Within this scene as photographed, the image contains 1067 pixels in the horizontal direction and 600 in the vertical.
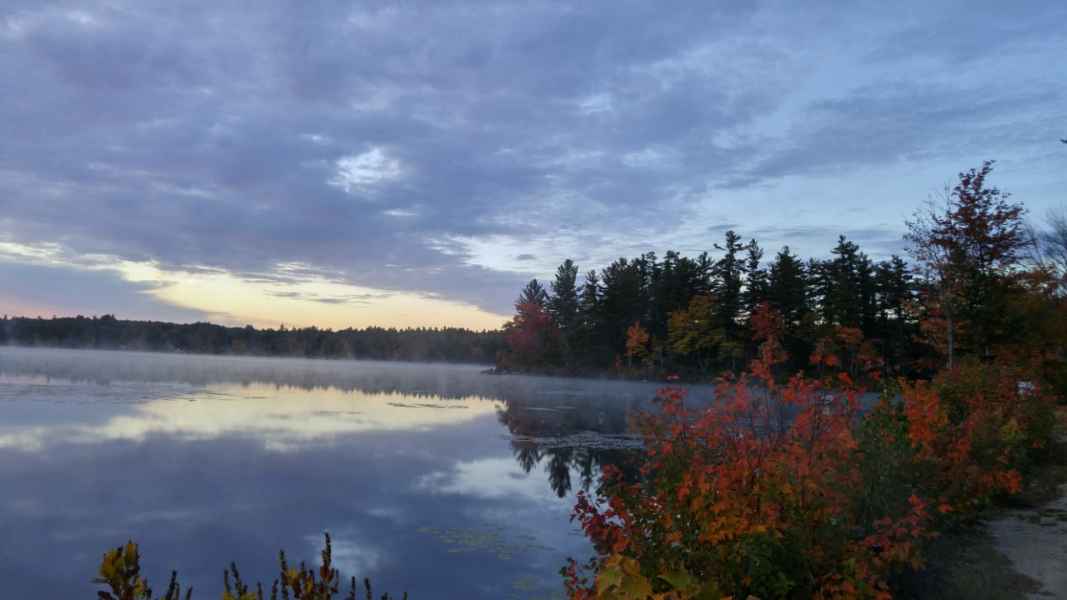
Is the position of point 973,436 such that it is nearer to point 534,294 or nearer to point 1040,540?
point 1040,540

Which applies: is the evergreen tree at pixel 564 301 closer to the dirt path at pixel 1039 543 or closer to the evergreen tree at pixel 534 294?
the evergreen tree at pixel 534 294

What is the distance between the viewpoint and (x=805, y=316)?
183 ft

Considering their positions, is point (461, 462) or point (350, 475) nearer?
point (350, 475)

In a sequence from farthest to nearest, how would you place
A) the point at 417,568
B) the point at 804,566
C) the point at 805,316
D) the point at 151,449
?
the point at 805,316
the point at 151,449
the point at 417,568
the point at 804,566

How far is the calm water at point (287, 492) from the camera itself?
28.1 feet

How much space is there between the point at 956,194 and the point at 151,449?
2446 cm

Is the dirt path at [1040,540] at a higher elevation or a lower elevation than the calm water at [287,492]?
higher

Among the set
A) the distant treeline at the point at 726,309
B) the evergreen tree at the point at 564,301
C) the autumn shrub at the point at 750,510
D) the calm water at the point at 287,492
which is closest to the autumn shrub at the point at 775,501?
the autumn shrub at the point at 750,510

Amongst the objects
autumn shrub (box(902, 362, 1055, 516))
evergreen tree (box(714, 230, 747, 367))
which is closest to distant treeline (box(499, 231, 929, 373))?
evergreen tree (box(714, 230, 747, 367))

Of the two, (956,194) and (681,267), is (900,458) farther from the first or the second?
(681,267)

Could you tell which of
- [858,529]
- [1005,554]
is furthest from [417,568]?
[1005,554]

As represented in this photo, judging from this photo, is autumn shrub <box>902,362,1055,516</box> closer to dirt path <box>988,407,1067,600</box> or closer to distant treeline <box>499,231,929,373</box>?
dirt path <box>988,407,1067,600</box>

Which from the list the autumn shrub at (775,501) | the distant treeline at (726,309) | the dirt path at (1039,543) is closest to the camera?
the autumn shrub at (775,501)

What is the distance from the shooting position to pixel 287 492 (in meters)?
12.4
